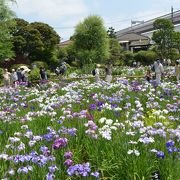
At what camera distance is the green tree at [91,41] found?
3356 centimetres

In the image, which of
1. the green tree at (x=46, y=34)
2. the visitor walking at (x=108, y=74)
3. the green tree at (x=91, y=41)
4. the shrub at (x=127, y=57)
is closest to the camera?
the visitor walking at (x=108, y=74)

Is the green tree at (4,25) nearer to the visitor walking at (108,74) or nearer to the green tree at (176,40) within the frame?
the visitor walking at (108,74)

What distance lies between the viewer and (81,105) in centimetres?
720

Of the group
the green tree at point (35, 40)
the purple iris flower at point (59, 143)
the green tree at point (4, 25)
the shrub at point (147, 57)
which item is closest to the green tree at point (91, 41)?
the green tree at point (35, 40)

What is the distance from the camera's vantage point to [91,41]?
34406mm

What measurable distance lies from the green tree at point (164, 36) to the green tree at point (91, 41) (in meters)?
4.79

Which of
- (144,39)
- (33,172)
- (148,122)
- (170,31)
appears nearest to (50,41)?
(170,31)

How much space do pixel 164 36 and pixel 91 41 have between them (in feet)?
21.9

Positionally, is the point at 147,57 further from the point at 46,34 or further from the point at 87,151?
the point at 87,151

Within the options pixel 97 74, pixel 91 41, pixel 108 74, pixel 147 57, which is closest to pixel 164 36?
pixel 147 57

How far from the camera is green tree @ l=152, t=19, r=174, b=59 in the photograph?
34125mm

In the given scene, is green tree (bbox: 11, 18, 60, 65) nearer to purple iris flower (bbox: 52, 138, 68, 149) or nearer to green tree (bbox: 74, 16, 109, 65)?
green tree (bbox: 74, 16, 109, 65)

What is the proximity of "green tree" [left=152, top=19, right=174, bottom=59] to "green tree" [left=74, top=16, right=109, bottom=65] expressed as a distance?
4.79 m

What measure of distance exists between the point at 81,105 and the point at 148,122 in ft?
5.88
